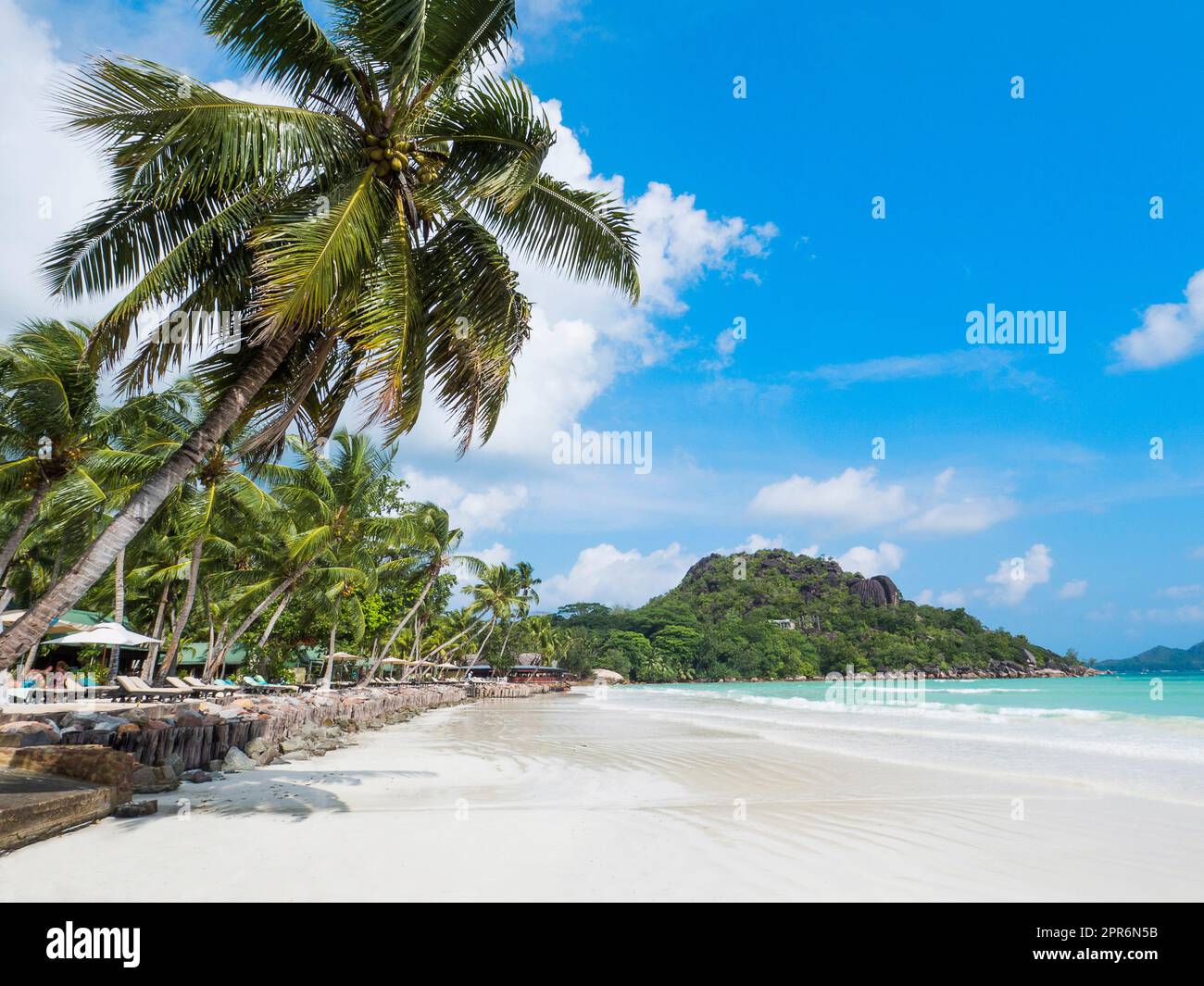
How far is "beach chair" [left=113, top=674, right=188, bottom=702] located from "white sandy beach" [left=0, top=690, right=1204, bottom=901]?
10.2 metres

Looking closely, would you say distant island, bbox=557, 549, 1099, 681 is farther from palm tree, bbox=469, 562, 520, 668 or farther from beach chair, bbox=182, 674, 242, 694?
beach chair, bbox=182, 674, 242, 694

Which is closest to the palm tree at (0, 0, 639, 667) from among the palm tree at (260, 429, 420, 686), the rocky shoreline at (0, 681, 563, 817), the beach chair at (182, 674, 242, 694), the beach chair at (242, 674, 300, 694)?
the rocky shoreline at (0, 681, 563, 817)

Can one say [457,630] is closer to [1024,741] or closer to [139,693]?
[139,693]

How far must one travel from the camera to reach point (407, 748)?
1502cm

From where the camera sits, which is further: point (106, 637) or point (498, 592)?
point (498, 592)

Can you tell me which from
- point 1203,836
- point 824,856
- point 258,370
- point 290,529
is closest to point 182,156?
point 258,370

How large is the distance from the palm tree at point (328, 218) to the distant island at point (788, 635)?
92.2m

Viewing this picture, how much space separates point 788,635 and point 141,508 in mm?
121553

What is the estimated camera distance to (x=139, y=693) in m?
18.9

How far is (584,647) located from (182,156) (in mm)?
98157

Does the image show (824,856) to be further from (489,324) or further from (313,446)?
(313,446)

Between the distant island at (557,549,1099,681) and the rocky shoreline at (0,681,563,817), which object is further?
the distant island at (557,549,1099,681)

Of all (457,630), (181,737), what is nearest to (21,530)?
(181,737)

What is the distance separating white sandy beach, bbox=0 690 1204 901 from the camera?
16.1 feet
